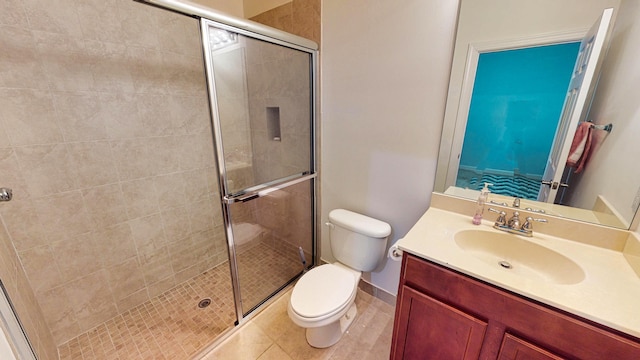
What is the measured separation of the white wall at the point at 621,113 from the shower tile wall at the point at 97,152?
2.28m

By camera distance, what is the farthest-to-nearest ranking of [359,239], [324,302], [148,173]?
1. [148,173]
2. [359,239]
3. [324,302]

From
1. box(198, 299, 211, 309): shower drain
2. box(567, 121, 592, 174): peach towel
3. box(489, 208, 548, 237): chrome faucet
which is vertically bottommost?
box(198, 299, 211, 309): shower drain

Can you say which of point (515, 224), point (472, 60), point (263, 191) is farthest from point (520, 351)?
point (263, 191)

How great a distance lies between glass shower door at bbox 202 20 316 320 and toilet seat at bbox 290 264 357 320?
0.47 m

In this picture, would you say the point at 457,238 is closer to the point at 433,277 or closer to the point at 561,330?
the point at 433,277

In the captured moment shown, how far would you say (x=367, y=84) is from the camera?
5.01 ft

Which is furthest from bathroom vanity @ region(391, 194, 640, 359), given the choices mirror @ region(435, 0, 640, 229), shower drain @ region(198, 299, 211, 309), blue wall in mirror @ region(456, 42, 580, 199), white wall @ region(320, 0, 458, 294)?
shower drain @ region(198, 299, 211, 309)

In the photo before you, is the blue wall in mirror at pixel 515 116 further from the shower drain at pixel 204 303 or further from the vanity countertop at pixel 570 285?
the shower drain at pixel 204 303

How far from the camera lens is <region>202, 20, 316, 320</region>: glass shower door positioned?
1394 mm

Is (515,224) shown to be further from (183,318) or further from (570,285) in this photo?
(183,318)

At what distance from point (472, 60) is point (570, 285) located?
1.05 m

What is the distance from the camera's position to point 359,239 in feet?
5.16

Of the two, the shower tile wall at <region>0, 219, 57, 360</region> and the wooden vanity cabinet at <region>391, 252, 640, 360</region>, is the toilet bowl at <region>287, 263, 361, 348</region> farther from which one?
the shower tile wall at <region>0, 219, 57, 360</region>

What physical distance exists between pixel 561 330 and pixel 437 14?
1.41m
